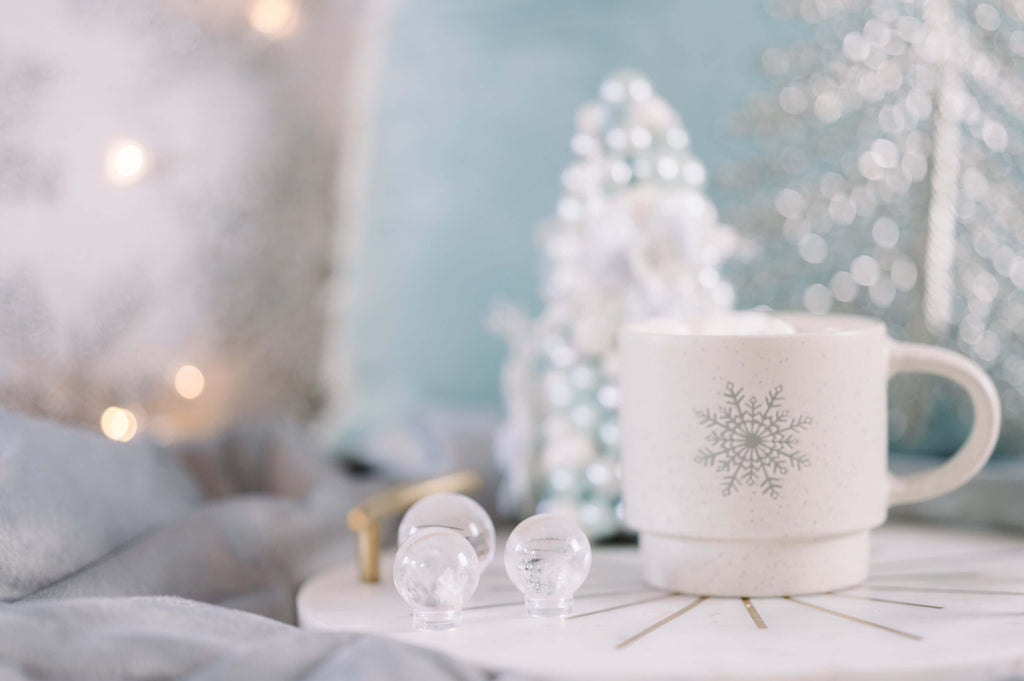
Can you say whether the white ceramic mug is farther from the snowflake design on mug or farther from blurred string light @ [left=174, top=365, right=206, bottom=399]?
blurred string light @ [left=174, top=365, right=206, bottom=399]

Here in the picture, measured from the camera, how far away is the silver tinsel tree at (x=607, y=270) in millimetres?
828

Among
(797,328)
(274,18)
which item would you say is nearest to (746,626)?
(797,328)

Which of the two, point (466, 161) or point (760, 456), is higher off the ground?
point (466, 161)

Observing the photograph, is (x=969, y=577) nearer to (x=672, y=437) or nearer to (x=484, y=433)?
(x=672, y=437)

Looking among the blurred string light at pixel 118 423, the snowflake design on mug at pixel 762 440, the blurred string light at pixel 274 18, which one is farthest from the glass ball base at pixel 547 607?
the blurred string light at pixel 274 18

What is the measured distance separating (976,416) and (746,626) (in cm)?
24

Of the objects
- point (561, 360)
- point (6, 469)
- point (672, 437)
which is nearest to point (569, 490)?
point (561, 360)

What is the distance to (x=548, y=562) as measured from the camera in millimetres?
603

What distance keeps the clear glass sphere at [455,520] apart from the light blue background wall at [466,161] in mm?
496

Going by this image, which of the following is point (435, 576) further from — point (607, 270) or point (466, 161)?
point (466, 161)

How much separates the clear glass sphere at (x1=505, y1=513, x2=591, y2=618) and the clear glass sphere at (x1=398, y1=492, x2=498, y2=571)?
0.04m

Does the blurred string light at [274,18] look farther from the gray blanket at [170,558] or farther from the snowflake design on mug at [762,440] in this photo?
the snowflake design on mug at [762,440]

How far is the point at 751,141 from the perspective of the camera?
1.08 m

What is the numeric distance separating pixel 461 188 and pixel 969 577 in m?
0.71
